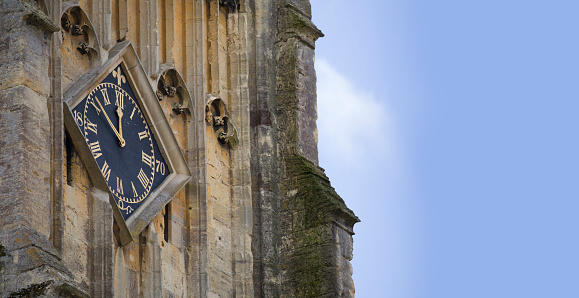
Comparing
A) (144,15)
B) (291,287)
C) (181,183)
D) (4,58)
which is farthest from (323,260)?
(4,58)

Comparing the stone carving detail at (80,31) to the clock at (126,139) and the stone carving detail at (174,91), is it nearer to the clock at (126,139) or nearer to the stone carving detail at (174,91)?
the clock at (126,139)

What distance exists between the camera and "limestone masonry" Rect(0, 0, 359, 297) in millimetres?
16672

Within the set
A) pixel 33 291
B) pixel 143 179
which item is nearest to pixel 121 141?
pixel 143 179

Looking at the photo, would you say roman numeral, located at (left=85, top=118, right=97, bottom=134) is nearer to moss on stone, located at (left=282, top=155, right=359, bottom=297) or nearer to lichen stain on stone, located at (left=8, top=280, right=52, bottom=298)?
lichen stain on stone, located at (left=8, top=280, right=52, bottom=298)

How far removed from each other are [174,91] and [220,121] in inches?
38.1

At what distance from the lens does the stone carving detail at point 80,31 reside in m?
18.6

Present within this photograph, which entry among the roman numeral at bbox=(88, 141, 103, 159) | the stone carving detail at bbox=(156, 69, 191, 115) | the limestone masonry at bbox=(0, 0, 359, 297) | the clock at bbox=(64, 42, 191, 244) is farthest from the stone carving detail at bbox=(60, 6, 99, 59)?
the stone carving detail at bbox=(156, 69, 191, 115)

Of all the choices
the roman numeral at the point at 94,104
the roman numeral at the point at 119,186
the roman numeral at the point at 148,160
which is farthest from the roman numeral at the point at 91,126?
the roman numeral at the point at 148,160

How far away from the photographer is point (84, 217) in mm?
17891

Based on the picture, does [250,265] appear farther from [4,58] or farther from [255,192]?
[4,58]

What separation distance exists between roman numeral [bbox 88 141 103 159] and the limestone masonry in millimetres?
26

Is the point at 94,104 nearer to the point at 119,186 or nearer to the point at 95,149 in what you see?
the point at 95,149

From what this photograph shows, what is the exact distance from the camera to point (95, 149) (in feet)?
60.8

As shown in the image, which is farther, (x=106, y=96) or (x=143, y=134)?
(x=143, y=134)
